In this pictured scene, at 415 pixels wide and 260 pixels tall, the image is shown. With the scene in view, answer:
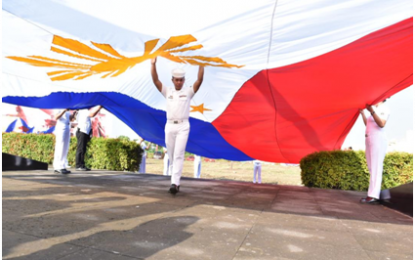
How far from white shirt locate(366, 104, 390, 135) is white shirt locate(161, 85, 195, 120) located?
261 centimetres

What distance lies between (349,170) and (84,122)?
657 centimetres

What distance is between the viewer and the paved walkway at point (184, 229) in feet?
5.48

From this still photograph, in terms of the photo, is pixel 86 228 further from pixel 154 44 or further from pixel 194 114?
pixel 194 114

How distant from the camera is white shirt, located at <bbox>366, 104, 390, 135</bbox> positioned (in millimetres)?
3957

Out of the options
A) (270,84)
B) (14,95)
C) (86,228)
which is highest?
(270,84)

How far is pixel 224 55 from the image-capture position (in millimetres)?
3406

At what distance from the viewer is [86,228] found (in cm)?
204

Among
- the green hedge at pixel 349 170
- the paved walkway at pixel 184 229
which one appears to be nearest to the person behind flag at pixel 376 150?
the paved walkway at pixel 184 229

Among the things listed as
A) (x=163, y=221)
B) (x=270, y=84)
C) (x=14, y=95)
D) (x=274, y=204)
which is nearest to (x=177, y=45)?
(x=270, y=84)

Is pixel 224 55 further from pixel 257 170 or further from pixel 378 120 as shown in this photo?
pixel 257 170

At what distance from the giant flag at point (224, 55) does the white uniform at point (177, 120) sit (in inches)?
17.1

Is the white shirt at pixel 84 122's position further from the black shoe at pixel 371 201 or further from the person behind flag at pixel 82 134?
the black shoe at pixel 371 201

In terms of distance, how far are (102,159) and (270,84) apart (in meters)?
6.62

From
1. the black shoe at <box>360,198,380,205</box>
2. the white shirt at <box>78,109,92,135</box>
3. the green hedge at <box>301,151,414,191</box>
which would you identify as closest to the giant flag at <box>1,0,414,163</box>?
the green hedge at <box>301,151,414,191</box>
